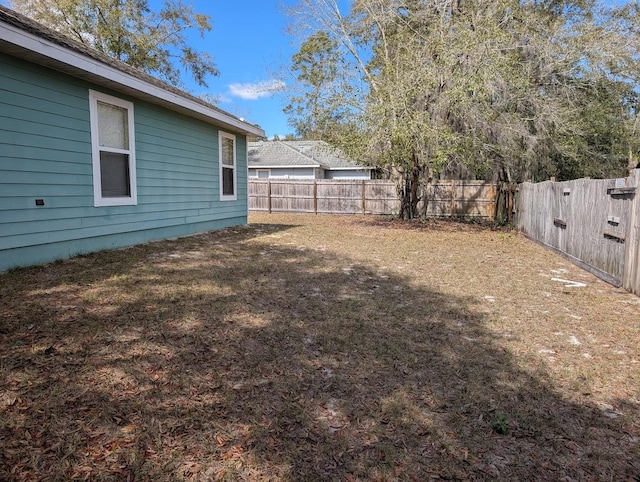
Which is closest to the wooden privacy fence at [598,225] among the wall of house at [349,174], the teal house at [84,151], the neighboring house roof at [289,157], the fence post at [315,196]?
the teal house at [84,151]

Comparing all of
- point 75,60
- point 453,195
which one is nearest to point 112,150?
point 75,60

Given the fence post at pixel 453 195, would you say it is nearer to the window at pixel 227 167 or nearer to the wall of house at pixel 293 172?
the window at pixel 227 167

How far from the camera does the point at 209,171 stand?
920 centimetres

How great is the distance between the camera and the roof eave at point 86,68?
4.36 meters

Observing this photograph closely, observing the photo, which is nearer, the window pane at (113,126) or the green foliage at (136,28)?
the window pane at (113,126)

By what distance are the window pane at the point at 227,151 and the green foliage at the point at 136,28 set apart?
12266 millimetres

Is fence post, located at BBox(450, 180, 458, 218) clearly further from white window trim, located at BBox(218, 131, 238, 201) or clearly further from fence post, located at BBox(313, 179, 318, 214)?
white window trim, located at BBox(218, 131, 238, 201)

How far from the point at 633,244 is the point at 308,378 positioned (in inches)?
176

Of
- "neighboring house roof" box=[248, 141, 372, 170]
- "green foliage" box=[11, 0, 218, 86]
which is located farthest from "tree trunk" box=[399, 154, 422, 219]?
"green foliage" box=[11, 0, 218, 86]

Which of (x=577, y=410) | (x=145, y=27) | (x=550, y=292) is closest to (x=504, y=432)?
(x=577, y=410)

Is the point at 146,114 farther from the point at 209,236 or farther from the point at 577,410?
the point at 577,410

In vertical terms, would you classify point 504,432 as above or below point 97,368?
below

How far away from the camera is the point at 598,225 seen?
5738 mm

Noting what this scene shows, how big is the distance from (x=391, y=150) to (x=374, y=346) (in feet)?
27.3
